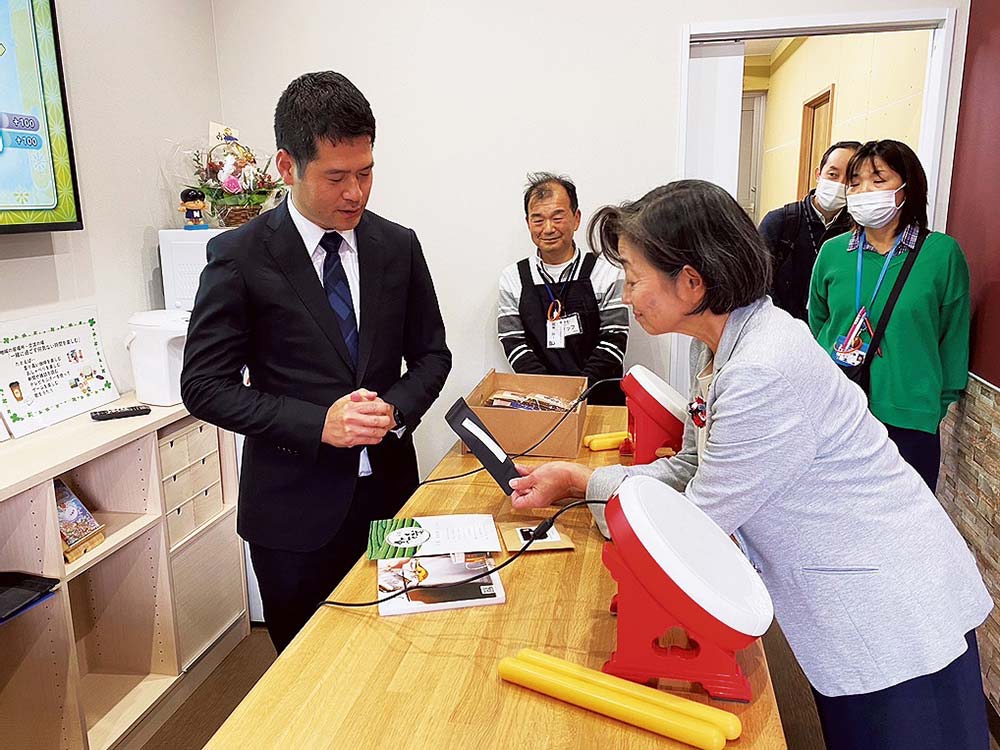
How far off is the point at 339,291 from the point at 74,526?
1158 millimetres

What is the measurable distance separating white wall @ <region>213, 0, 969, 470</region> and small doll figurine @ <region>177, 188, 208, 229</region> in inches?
30.2

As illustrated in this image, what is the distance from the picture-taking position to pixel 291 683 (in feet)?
3.79

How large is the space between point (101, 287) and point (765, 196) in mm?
4389

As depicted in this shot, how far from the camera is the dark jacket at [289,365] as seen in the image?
1.59 m

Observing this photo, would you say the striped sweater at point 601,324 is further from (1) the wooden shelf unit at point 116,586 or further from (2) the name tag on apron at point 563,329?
(1) the wooden shelf unit at point 116,586

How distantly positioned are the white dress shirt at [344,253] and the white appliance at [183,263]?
49.0 inches

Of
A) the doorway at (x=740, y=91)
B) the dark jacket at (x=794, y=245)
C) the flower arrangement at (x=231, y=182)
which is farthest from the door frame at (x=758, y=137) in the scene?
the flower arrangement at (x=231, y=182)

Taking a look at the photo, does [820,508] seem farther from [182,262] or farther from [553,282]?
[182,262]

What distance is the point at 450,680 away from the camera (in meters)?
1.16

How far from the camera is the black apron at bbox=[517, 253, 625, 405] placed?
10.0 ft

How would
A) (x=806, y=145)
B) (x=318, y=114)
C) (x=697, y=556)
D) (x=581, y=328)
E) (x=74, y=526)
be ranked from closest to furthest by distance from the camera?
1. (x=697, y=556)
2. (x=318, y=114)
3. (x=74, y=526)
4. (x=581, y=328)
5. (x=806, y=145)

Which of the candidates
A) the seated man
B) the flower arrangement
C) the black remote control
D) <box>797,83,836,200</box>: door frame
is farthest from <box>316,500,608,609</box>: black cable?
<box>797,83,836,200</box>: door frame

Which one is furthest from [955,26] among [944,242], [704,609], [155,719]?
[155,719]

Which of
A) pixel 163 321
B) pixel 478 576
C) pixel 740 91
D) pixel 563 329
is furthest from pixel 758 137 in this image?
pixel 478 576
